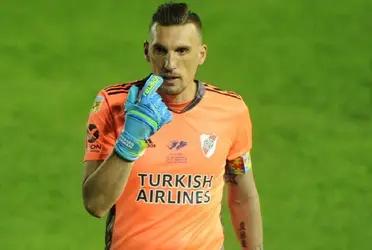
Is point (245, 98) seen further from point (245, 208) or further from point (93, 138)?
point (93, 138)

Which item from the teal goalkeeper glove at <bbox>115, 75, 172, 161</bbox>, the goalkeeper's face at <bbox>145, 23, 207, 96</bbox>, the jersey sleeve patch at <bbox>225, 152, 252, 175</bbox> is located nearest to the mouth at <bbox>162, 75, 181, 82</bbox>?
the goalkeeper's face at <bbox>145, 23, 207, 96</bbox>

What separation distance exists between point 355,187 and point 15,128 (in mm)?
2997

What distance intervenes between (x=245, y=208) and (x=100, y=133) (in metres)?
1.04

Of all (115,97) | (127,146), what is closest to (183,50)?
(115,97)

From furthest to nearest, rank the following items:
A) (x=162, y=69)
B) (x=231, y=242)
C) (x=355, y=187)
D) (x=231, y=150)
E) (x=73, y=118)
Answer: (x=73, y=118)
(x=355, y=187)
(x=231, y=242)
(x=231, y=150)
(x=162, y=69)

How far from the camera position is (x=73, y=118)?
31.7 ft

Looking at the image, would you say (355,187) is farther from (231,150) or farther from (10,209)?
(231,150)

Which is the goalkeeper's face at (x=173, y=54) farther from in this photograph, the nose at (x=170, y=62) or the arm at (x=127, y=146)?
the arm at (x=127, y=146)

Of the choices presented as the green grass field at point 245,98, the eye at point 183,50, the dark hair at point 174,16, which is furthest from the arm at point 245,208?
the green grass field at point 245,98

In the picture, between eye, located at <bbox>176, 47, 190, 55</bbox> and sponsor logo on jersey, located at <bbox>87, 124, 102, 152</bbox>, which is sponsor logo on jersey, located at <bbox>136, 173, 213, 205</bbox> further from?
eye, located at <bbox>176, 47, 190, 55</bbox>

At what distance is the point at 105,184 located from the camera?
485 cm

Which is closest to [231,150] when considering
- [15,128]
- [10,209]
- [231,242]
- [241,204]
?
[241,204]

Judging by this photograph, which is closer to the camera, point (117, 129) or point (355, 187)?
point (117, 129)

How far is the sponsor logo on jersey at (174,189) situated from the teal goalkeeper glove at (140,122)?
0.55 m
